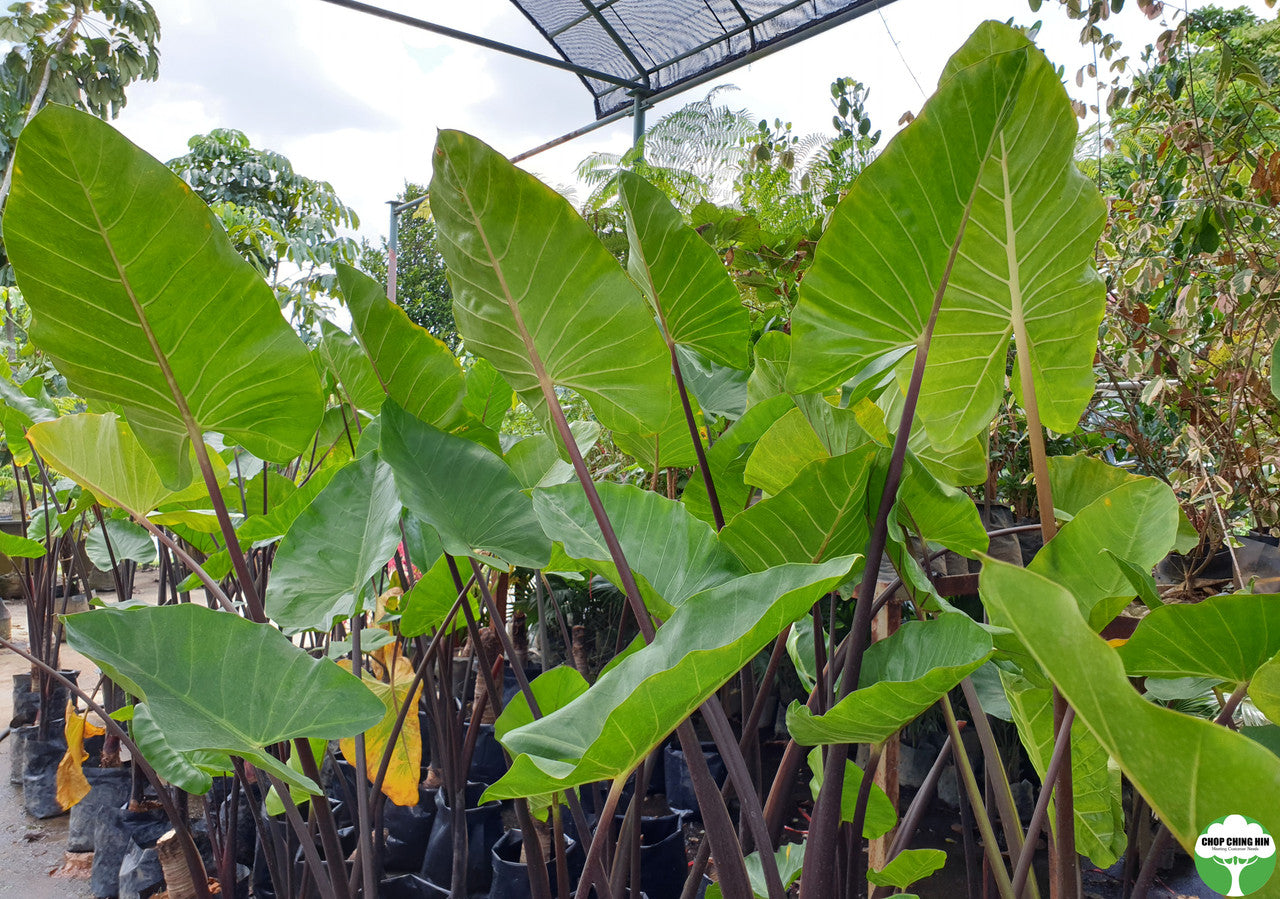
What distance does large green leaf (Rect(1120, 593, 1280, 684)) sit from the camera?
0.37 metres

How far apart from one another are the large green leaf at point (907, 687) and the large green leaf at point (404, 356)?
1.38 feet

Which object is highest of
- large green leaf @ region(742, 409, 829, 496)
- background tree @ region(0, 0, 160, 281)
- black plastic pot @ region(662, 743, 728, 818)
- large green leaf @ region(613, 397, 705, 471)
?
background tree @ region(0, 0, 160, 281)

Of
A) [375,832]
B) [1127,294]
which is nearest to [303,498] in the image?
[375,832]

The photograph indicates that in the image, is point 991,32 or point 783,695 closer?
point 991,32

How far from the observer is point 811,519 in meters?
0.49

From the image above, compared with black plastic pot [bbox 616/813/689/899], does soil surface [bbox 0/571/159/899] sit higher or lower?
higher

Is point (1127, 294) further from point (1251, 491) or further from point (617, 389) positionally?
point (617, 389)

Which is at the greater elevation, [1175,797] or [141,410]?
[141,410]

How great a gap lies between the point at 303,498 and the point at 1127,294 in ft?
4.55

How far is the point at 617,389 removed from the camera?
0.56 meters

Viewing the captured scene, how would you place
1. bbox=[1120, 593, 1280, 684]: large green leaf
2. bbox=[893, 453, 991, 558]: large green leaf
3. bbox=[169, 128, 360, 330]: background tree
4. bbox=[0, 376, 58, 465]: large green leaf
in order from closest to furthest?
bbox=[1120, 593, 1280, 684]: large green leaf
bbox=[893, 453, 991, 558]: large green leaf
bbox=[0, 376, 58, 465]: large green leaf
bbox=[169, 128, 360, 330]: background tree

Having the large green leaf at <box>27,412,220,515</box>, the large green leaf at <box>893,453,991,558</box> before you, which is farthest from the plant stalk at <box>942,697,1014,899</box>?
the large green leaf at <box>27,412,220,515</box>

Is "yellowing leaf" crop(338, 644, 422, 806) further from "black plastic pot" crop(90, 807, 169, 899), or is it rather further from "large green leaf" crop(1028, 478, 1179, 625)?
"large green leaf" crop(1028, 478, 1179, 625)

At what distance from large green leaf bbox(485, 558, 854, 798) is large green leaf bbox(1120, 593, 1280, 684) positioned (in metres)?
0.18
